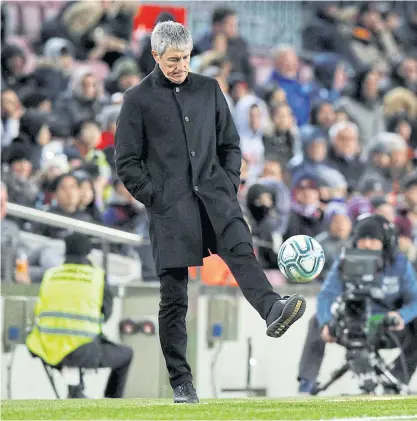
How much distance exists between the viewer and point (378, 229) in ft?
42.2

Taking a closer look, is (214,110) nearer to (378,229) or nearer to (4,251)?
(378,229)

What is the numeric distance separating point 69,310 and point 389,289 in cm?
279

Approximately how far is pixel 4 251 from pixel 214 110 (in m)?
4.73

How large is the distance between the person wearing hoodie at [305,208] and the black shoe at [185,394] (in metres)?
6.42

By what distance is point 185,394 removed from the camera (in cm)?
938

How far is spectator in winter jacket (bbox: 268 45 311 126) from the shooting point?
67.1 feet

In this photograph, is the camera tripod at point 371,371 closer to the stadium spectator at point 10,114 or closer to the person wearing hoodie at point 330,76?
the stadium spectator at point 10,114

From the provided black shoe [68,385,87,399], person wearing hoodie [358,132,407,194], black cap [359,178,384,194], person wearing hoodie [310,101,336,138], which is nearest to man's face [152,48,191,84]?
black shoe [68,385,87,399]

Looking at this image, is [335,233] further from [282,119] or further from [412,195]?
[282,119]

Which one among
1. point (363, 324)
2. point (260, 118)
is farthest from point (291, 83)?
point (363, 324)

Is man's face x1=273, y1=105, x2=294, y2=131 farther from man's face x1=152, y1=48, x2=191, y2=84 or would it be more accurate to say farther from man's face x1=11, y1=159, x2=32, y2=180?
man's face x1=152, y1=48, x2=191, y2=84

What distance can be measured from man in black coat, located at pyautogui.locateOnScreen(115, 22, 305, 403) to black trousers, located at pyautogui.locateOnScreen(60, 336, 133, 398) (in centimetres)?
290

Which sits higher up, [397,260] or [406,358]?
[397,260]

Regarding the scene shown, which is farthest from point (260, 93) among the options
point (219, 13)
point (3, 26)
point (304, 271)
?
point (304, 271)
